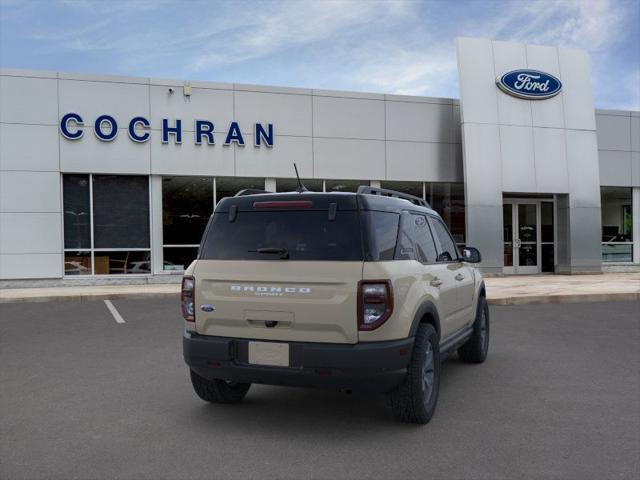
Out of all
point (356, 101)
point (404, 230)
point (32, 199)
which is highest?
point (356, 101)

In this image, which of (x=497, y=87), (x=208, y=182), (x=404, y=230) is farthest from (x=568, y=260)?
(x=404, y=230)

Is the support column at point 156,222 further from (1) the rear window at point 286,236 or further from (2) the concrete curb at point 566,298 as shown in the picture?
(1) the rear window at point 286,236

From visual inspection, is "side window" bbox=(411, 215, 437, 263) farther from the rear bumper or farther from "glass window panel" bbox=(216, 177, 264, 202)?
"glass window panel" bbox=(216, 177, 264, 202)

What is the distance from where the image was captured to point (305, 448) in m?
4.18

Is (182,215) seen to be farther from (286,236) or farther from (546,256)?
(286,236)

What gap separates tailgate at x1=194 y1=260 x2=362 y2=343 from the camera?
14.1ft

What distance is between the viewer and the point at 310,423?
475 centimetres

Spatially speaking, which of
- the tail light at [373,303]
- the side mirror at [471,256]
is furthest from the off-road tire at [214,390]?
the side mirror at [471,256]

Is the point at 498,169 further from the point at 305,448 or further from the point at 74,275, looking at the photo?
the point at 305,448

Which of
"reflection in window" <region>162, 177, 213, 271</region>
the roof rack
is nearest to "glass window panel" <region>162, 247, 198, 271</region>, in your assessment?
"reflection in window" <region>162, 177, 213, 271</region>

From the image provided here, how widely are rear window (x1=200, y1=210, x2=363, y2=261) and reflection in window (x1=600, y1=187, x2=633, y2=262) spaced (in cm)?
1969

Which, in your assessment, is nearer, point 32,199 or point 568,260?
point 32,199

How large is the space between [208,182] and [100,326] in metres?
8.29

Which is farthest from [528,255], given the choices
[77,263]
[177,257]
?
[77,263]
